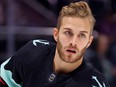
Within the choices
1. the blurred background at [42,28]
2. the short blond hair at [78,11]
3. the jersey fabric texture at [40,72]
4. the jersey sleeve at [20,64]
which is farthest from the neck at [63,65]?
the blurred background at [42,28]

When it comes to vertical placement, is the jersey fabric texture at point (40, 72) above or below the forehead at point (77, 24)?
below

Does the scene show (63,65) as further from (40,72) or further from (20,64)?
(20,64)

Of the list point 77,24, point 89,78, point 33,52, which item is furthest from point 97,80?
point 33,52

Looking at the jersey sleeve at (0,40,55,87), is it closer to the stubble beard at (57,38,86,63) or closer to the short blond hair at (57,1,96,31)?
the stubble beard at (57,38,86,63)

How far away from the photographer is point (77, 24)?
246cm

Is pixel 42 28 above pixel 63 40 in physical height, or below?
below

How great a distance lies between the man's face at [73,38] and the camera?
2457mm

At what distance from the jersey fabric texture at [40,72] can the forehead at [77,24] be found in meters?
0.25

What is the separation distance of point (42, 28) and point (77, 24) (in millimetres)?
2442

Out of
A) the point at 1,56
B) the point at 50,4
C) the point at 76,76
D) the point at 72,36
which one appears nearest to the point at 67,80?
the point at 76,76

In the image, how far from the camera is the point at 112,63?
4.92m

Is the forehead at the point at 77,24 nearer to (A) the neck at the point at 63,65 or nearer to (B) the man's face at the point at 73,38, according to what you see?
(B) the man's face at the point at 73,38

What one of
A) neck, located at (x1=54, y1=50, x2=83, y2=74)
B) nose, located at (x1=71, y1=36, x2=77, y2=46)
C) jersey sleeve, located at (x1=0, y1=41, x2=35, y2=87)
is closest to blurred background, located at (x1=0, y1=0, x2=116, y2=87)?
jersey sleeve, located at (x1=0, y1=41, x2=35, y2=87)

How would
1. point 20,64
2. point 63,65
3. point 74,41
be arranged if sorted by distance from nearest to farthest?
point 74,41 → point 63,65 → point 20,64
